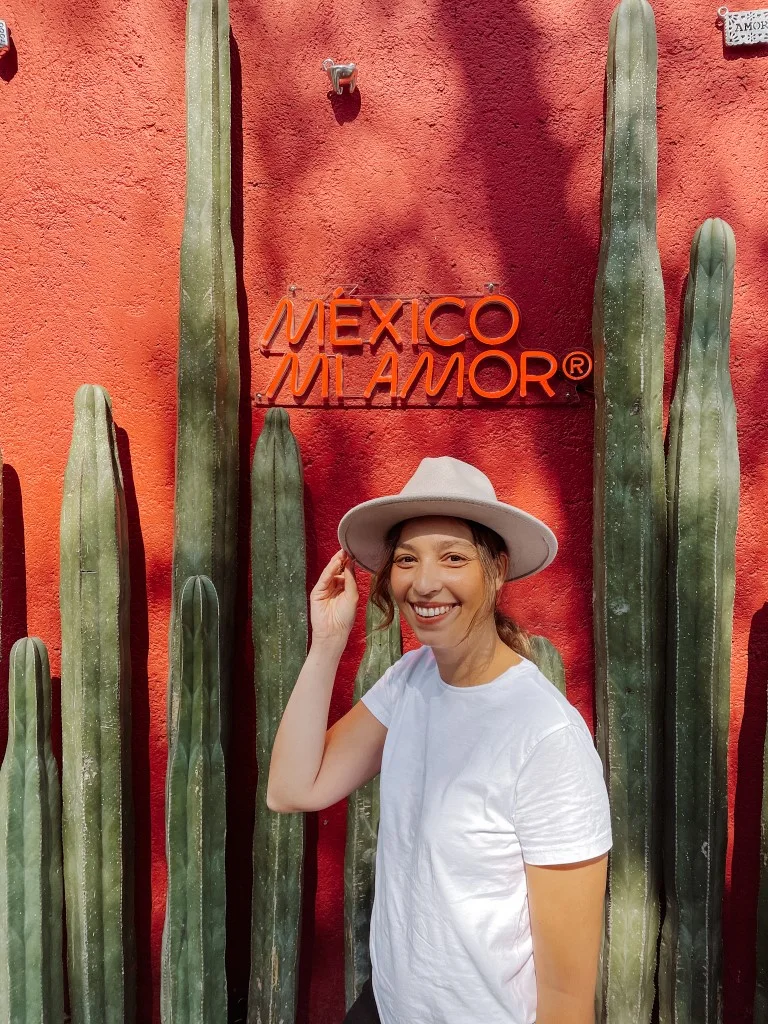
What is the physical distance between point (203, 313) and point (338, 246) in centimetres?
52

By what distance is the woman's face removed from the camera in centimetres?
132

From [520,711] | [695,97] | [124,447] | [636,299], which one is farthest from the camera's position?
[124,447]

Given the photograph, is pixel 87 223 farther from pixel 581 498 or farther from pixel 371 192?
pixel 581 498

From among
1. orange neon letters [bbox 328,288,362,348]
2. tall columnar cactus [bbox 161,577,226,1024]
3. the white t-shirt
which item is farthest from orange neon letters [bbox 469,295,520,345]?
the white t-shirt

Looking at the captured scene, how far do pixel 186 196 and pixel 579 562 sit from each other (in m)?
1.66

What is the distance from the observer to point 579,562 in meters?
2.54

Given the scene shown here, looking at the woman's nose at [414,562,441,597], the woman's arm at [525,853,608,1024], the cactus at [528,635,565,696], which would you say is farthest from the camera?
the cactus at [528,635,565,696]

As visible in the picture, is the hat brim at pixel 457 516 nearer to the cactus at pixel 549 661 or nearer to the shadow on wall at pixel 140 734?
the cactus at pixel 549 661

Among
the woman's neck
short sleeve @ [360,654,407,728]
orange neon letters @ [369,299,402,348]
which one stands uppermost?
orange neon letters @ [369,299,402,348]

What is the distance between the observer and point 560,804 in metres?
1.14

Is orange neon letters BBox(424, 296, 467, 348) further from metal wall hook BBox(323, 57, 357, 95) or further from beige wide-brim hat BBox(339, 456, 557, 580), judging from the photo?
beige wide-brim hat BBox(339, 456, 557, 580)

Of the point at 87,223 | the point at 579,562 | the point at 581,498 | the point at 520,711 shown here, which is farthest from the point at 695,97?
the point at 520,711

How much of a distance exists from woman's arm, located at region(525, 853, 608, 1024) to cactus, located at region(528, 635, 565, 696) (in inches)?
43.9

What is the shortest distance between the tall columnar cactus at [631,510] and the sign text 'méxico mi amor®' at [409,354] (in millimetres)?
241
